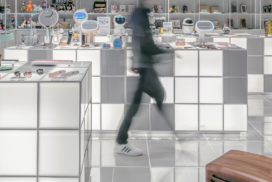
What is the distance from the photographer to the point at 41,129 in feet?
7.78

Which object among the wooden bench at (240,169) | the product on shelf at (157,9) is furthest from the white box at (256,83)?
the wooden bench at (240,169)

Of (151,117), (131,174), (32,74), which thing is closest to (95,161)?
(131,174)

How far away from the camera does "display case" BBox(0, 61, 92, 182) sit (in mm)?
2354

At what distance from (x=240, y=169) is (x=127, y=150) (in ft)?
6.31

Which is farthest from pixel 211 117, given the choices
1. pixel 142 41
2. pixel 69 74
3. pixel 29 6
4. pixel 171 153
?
pixel 29 6

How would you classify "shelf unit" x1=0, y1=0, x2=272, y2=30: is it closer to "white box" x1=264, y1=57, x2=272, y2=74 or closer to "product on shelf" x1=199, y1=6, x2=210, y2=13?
"product on shelf" x1=199, y1=6, x2=210, y2=13

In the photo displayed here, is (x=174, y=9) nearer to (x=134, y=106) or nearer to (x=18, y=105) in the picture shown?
(x=134, y=106)

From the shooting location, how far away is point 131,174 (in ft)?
11.1

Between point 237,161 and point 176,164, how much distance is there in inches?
58.8

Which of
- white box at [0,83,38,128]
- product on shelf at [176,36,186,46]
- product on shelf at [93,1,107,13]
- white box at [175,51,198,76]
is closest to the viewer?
white box at [0,83,38,128]

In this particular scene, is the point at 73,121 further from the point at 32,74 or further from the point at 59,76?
the point at 32,74

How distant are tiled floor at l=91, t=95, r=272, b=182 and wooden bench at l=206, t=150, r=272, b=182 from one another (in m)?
1.08

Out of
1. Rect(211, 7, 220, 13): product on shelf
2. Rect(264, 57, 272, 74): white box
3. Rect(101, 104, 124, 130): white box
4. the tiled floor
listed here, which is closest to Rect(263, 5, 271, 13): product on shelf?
Rect(211, 7, 220, 13): product on shelf

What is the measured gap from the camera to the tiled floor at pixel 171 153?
11.0 ft
